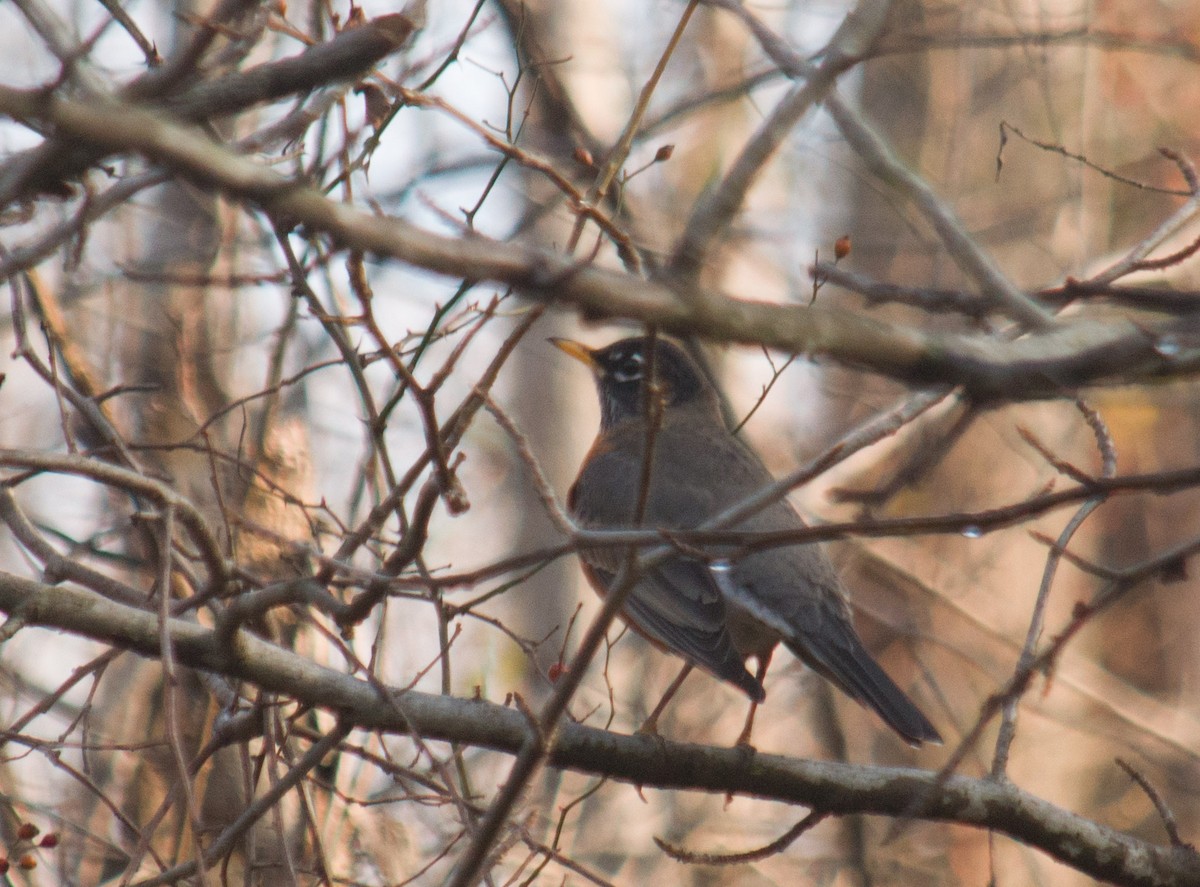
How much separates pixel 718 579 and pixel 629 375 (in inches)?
65.4

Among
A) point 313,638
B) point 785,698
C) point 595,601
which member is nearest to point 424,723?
point 313,638

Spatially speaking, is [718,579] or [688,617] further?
[718,579]

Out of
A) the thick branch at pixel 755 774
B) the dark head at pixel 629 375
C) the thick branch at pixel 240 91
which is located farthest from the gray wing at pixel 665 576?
the thick branch at pixel 240 91

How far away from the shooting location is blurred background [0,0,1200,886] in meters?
4.21

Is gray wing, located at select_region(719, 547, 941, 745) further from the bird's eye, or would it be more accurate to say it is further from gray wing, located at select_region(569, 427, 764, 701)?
the bird's eye

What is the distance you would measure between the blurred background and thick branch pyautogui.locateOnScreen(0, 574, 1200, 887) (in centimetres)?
26

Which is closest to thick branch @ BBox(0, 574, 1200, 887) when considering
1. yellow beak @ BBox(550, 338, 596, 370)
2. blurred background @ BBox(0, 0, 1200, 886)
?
blurred background @ BBox(0, 0, 1200, 886)

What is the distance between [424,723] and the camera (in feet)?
9.70

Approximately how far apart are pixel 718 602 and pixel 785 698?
506 cm

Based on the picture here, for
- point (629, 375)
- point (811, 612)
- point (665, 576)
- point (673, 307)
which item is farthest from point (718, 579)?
point (673, 307)

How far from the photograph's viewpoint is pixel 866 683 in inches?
166

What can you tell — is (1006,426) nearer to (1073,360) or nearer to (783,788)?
(783,788)

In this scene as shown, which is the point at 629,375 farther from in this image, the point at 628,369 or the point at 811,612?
the point at 811,612

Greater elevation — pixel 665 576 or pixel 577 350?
pixel 577 350
